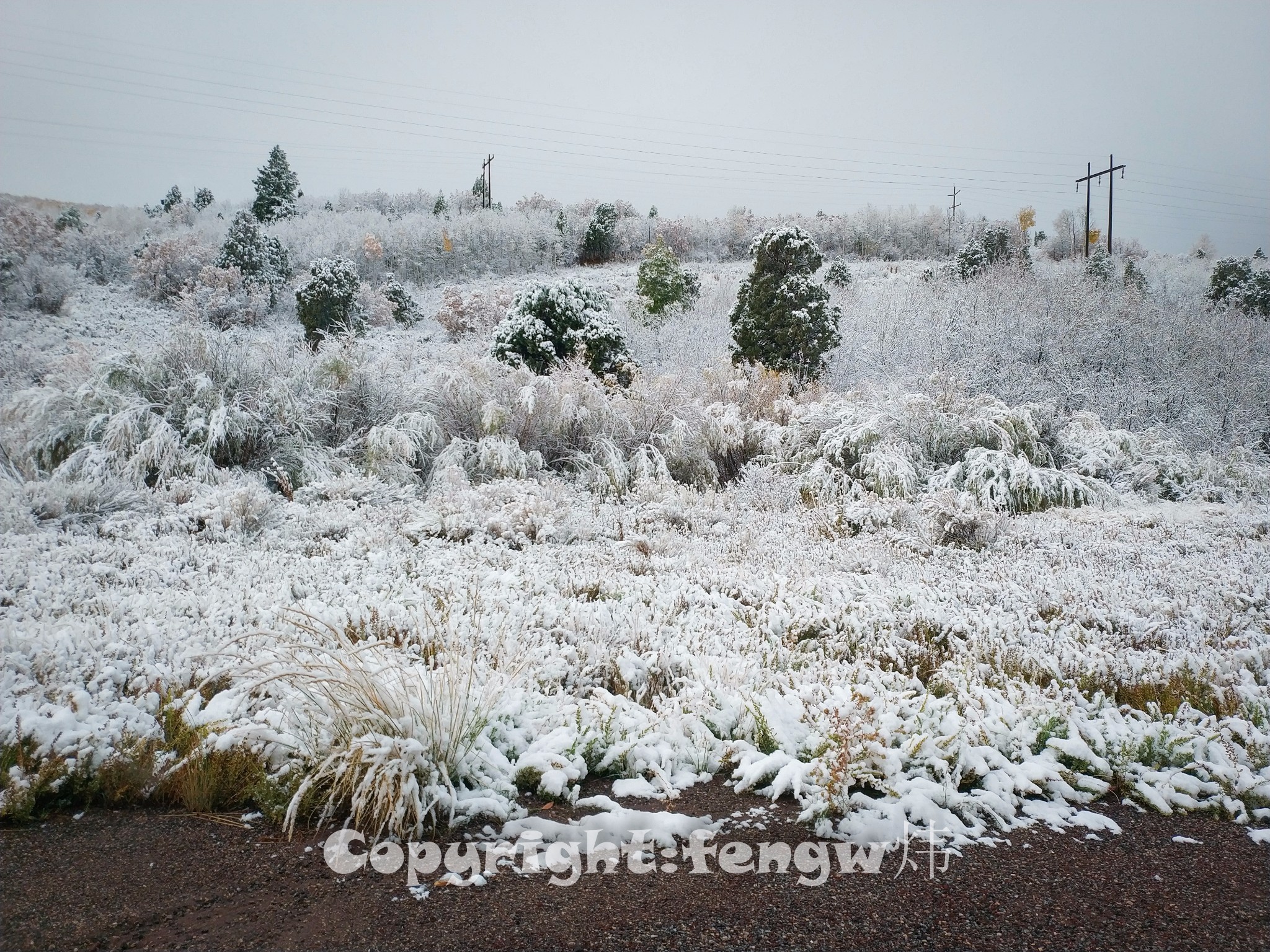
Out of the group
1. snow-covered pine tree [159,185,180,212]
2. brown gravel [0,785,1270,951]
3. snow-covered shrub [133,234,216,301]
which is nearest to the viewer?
brown gravel [0,785,1270,951]

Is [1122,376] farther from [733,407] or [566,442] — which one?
[566,442]

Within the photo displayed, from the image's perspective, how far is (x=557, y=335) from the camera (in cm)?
1072

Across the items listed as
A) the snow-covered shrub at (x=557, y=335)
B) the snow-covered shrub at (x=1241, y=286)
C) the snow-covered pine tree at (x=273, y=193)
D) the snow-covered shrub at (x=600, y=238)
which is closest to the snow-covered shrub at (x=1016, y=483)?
the snow-covered shrub at (x=557, y=335)

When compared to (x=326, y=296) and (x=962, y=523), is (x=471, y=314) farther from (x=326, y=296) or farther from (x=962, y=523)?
(x=962, y=523)

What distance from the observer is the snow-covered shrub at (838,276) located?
946 inches

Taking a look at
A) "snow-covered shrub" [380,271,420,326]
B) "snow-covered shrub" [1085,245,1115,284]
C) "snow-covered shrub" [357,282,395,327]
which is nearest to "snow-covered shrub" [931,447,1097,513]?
"snow-covered shrub" [1085,245,1115,284]

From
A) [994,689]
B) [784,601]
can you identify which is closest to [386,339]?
[784,601]

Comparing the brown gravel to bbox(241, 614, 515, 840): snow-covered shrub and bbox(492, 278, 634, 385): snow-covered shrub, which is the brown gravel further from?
bbox(492, 278, 634, 385): snow-covered shrub

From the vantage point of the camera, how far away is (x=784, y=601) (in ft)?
14.5

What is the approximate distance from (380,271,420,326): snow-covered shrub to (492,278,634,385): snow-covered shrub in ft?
31.1

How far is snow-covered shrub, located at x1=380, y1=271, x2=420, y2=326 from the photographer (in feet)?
63.2

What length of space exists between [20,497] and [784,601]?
5.88 metres

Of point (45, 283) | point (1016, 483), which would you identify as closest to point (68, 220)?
point (45, 283)

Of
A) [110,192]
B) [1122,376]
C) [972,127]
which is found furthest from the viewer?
[1122,376]
